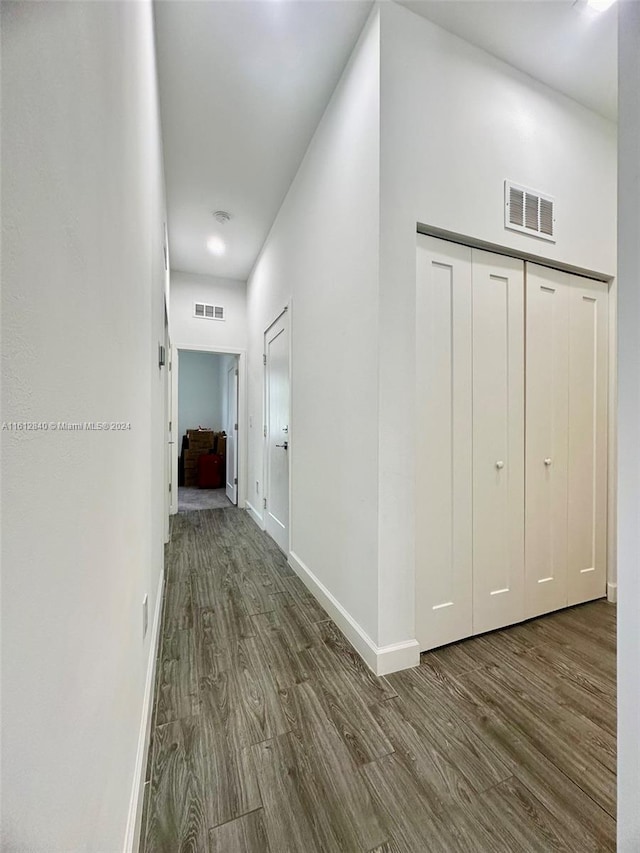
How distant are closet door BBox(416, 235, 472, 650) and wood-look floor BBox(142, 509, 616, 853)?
0.78 feet

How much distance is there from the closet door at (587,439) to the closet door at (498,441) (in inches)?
17.9

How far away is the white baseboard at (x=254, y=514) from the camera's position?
381 centimetres

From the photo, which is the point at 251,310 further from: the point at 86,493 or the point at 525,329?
the point at 86,493

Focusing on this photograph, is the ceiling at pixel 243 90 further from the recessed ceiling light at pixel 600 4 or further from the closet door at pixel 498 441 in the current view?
the closet door at pixel 498 441

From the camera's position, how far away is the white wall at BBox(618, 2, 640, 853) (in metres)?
0.67

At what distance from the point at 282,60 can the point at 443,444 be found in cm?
219

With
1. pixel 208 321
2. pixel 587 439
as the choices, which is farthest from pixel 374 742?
pixel 208 321

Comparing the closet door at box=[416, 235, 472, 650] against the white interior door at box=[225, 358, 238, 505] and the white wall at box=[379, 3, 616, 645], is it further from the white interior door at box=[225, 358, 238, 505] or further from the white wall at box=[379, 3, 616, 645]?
the white interior door at box=[225, 358, 238, 505]

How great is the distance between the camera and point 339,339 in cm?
201

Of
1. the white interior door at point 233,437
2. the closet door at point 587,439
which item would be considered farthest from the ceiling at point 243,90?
the white interior door at point 233,437

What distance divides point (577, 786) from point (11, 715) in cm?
162

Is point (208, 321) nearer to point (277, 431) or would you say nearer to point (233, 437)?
point (233, 437)

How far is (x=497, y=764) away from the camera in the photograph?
120cm

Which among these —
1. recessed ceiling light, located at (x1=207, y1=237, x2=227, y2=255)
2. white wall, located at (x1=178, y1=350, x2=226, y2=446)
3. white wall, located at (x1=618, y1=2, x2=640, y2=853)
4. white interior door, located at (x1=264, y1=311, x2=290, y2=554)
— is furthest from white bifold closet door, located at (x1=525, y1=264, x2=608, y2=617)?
white wall, located at (x1=178, y1=350, x2=226, y2=446)
